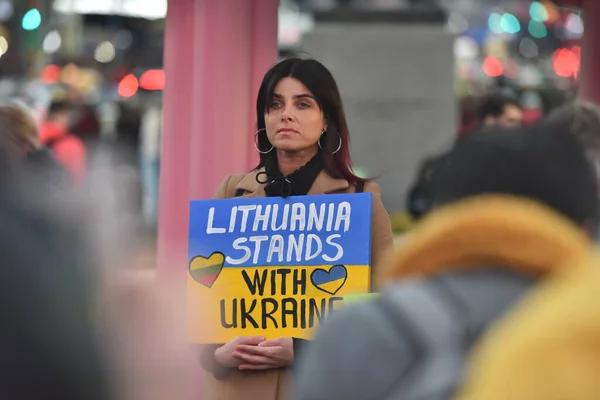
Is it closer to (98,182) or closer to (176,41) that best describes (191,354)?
(98,182)

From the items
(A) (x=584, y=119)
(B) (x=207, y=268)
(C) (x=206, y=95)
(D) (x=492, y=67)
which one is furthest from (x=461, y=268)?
(D) (x=492, y=67)

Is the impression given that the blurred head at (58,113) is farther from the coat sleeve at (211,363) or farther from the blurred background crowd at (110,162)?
the coat sleeve at (211,363)

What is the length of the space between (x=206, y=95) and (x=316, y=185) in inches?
90.5

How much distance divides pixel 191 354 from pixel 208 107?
4235mm

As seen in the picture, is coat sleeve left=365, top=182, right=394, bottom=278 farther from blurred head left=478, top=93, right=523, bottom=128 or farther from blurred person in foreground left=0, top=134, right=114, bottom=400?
blurred head left=478, top=93, right=523, bottom=128

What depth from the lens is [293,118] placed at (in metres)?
5.03

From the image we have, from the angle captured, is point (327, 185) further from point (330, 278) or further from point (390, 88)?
point (390, 88)

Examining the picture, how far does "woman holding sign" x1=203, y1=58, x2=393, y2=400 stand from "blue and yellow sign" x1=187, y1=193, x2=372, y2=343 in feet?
0.23

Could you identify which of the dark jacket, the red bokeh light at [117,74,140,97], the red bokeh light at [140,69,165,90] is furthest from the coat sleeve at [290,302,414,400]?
the red bokeh light at [117,74,140,97]

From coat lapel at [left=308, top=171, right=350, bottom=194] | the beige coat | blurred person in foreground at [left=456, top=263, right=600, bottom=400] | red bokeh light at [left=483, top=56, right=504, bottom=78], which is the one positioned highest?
blurred person in foreground at [left=456, top=263, right=600, bottom=400]

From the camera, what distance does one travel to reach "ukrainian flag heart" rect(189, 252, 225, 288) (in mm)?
4973

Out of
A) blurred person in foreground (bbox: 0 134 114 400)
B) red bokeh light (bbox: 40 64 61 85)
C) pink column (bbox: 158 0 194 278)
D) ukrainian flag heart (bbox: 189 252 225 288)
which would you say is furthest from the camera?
red bokeh light (bbox: 40 64 61 85)

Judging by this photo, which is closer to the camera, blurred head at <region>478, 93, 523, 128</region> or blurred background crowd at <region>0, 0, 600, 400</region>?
blurred background crowd at <region>0, 0, 600, 400</region>

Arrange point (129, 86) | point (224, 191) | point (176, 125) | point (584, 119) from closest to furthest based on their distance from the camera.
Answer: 1. point (224, 191)
2. point (584, 119)
3. point (176, 125)
4. point (129, 86)
